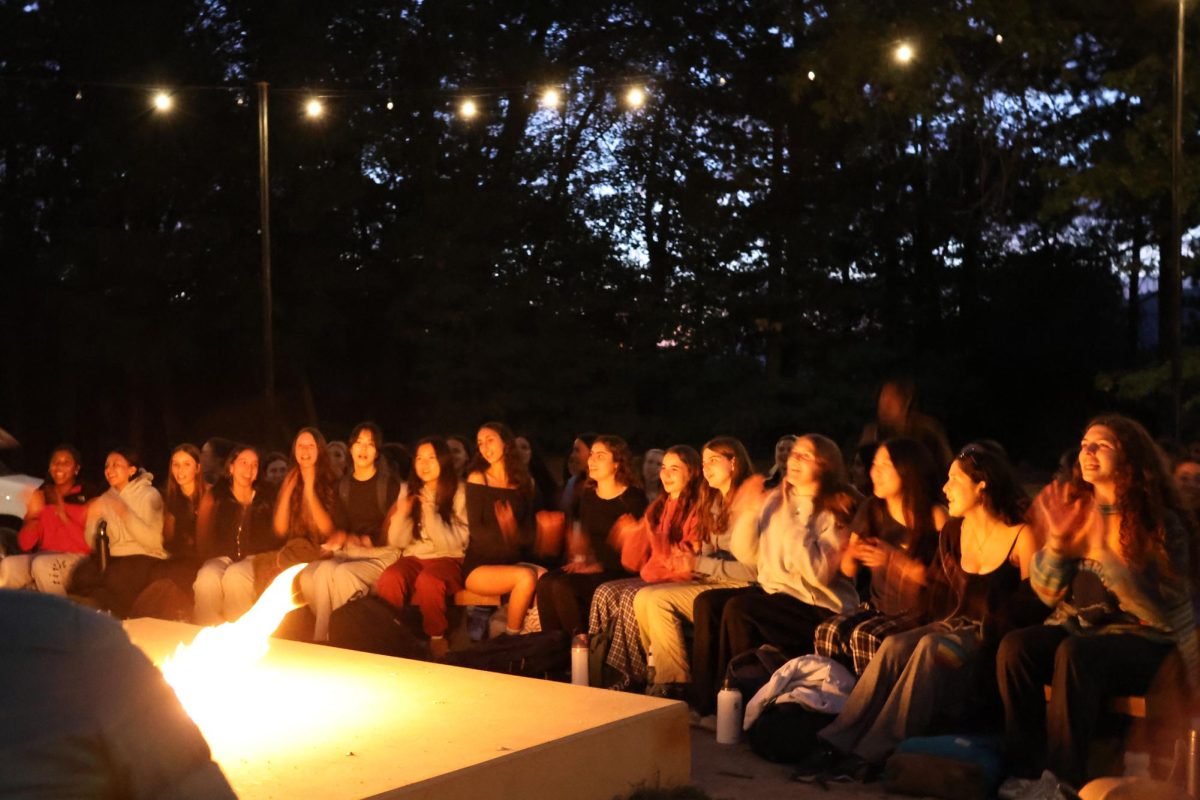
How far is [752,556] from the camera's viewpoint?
286 inches

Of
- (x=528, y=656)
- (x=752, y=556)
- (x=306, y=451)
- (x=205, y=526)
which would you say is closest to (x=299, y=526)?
(x=306, y=451)

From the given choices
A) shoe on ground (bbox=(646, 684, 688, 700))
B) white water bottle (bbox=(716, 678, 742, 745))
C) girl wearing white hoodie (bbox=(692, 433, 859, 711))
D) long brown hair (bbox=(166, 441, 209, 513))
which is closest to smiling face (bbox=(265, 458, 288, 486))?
long brown hair (bbox=(166, 441, 209, 513))

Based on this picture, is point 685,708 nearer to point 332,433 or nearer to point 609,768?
point 609,768

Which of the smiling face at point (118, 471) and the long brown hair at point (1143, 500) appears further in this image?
the smiling face at point (118, 471)

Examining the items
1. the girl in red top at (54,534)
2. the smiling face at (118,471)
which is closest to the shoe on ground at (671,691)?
the smiling face at (118,471)

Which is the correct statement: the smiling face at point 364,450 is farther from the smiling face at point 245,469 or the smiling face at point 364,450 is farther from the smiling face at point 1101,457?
the smiling face at point 1101,457

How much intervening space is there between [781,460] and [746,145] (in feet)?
54.6

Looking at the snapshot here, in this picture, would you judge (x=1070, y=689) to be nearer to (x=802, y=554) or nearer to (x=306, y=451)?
(x=802, y=554)

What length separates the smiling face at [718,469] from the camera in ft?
24.5

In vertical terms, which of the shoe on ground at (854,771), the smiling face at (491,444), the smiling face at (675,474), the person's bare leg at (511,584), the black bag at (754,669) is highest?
the smiling face at (491,444)

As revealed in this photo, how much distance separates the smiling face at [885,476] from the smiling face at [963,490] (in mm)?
417

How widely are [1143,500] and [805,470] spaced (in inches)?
74.0

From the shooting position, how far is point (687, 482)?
7.64m

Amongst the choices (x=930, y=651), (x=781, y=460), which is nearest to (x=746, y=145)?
(x=781, y=460)
